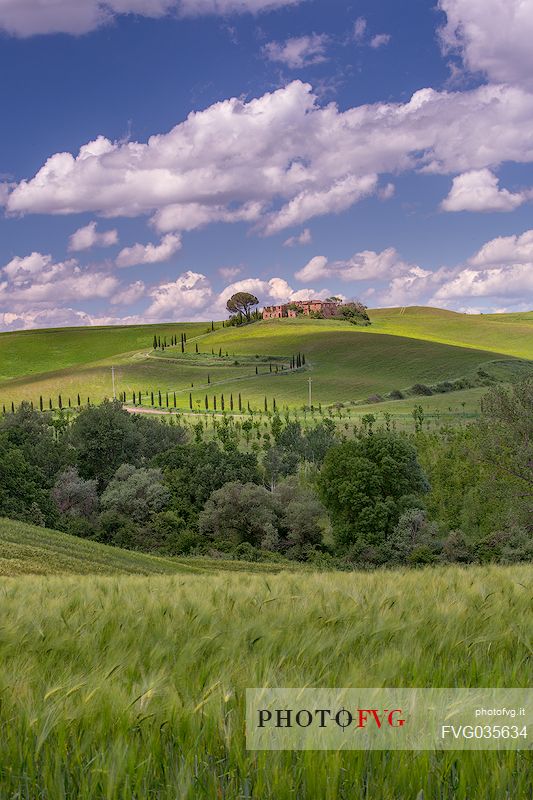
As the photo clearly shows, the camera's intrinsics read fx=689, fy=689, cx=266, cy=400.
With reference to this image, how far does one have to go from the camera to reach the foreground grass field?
2604 mm

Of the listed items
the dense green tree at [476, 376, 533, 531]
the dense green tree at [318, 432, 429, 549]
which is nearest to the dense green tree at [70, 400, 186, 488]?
the dense green tree at [318, 432, 429, 549]

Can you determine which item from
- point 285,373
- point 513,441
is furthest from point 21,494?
point 285,373

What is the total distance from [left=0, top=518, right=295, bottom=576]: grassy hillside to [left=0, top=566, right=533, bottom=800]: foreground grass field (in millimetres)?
16878

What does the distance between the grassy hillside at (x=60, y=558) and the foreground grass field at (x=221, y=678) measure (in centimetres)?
1688

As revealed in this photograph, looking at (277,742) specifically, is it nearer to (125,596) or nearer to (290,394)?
(125,596)

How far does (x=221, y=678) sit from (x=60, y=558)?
2503 centimetres

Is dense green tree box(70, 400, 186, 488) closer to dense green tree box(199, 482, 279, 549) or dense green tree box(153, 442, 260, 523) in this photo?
dense green tree box(153, 442, 260, 523)

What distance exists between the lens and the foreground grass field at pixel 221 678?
260 cm

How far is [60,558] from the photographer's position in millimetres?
26859

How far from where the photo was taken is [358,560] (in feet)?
168

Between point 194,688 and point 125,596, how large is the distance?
3.56 metres

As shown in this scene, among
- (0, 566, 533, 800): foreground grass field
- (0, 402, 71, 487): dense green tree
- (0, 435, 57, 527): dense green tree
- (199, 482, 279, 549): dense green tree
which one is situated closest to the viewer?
(0, 566, 533, 800): foreground grass field

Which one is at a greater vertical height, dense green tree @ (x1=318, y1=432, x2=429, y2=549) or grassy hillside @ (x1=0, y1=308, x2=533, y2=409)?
grassy hillside @ (x1=0, y1=308, x2=533, y2=409)

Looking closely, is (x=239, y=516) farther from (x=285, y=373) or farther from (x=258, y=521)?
(x=285, y=373)
